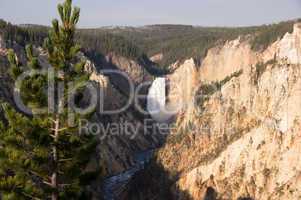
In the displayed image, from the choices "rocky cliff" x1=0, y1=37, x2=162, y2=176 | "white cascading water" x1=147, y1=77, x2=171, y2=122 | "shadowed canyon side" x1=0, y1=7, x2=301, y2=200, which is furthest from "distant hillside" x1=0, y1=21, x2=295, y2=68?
"white cascading water" x1=147, y1=77, x2=171, y2=122

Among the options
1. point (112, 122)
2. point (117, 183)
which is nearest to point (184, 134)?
point (117, 183)

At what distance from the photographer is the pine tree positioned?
26.2 metres

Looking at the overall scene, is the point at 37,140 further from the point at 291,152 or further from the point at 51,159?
the point at 291,152

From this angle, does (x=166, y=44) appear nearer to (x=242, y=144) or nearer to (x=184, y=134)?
(x=184, y=134)

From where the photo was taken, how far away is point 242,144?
5350cm

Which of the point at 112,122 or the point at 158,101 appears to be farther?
the point at 158,101

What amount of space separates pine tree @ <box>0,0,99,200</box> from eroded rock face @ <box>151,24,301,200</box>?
A: 22.3 meters

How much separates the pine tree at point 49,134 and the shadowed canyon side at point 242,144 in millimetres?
22425

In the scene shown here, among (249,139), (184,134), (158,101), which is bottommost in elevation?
(158,101)

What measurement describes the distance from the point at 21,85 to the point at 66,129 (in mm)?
2525

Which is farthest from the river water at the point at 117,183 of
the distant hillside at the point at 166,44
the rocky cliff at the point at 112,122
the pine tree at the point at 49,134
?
the pine tree at the point at 49,134

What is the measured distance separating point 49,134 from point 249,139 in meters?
29.2

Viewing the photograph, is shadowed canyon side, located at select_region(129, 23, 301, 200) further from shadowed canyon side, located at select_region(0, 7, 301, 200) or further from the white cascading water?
the white cascading water

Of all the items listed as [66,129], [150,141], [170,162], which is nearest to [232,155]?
[170,162]
